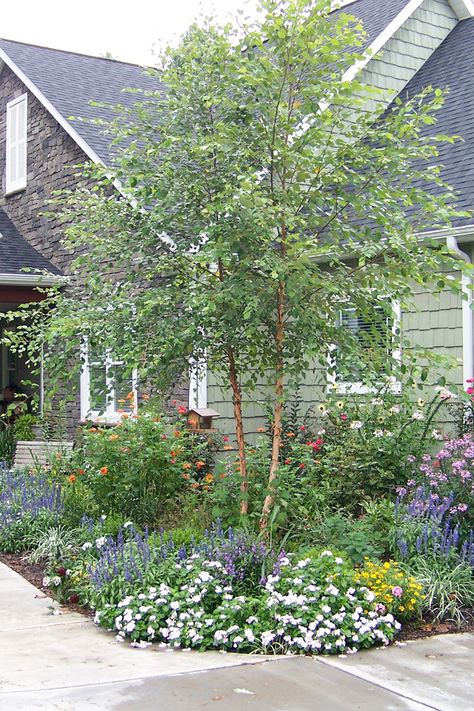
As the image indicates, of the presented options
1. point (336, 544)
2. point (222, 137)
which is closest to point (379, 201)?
point (222, 137)

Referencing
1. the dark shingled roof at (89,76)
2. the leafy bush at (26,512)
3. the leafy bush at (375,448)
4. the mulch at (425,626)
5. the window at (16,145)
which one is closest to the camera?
the mulch at (425,626)

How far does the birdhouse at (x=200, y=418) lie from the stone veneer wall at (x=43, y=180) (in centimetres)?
312

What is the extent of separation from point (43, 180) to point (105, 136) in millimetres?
1929

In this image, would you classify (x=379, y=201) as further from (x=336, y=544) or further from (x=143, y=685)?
(x=143, y=685)

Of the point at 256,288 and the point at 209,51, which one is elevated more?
the point at 209,51

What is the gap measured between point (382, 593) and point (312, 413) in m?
5.35

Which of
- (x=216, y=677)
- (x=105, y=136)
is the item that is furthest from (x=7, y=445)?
(x=216, y=677)

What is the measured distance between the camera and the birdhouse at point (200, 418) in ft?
34.1

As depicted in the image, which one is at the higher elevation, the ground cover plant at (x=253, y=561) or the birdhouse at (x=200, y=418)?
the birdhouse at (x=200, y=418)

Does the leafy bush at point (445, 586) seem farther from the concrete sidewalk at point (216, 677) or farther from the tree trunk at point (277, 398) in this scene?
the tree trunk at point (277, 398)

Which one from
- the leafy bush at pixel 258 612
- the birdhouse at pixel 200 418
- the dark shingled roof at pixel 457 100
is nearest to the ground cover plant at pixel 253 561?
the leafy bush at pixel 258 612

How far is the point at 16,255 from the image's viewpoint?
45.2 ft

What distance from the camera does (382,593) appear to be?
562 cm

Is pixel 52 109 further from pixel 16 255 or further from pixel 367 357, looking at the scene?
pixel 367 357
